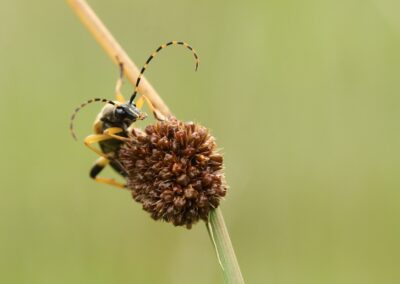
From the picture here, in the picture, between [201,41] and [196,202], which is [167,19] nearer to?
[201,41]

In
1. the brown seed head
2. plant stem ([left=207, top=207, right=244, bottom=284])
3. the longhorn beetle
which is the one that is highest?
the longhorn beetle

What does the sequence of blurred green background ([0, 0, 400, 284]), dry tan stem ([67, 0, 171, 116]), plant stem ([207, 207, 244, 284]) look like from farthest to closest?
1. blurred green background ([0, 0, 400, 284])
2. dry tan stem ([67, 0, 171, 116])
3. plant stem ([207, 207, 244, 284])

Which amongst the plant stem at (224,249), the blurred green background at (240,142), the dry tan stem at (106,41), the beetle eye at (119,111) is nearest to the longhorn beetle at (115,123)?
the beetle eye at (119,111)

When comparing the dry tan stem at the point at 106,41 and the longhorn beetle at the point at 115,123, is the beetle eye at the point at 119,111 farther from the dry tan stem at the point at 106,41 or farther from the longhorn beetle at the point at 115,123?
the dry tan stem at the point at 106,41

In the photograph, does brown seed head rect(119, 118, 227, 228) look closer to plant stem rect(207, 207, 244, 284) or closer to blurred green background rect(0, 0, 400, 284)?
plant stem rect(207, 207, 244, 284)

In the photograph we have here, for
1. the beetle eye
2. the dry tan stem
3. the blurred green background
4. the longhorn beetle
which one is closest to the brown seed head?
the dry tan stem

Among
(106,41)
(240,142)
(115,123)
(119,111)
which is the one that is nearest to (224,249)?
(106,41)
